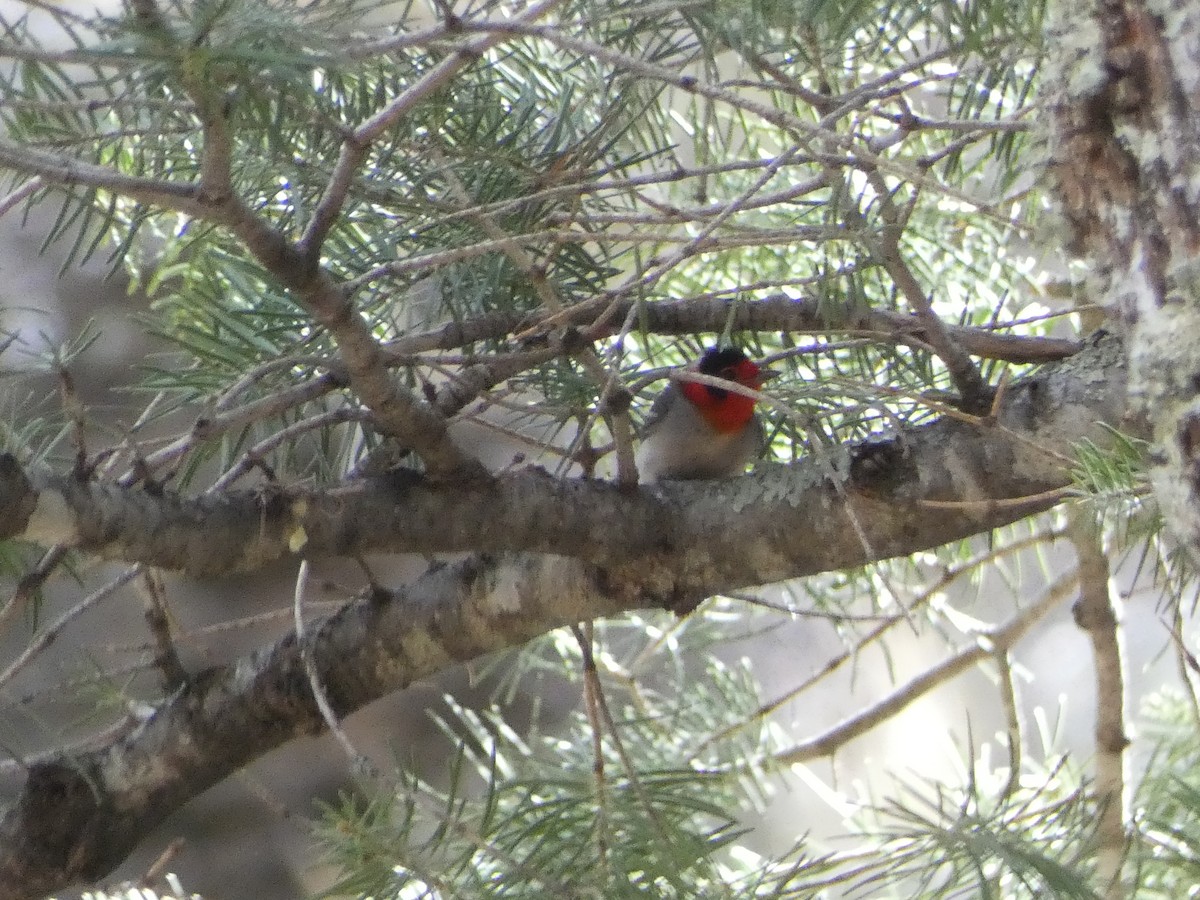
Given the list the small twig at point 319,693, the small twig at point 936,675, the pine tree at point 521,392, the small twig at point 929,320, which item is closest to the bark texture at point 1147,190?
the pine tree at point 521,392

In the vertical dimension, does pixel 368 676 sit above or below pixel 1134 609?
above

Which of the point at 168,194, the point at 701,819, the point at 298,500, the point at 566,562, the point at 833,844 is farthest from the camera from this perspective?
the point at 833,844

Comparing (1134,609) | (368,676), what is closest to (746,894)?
(368,676)

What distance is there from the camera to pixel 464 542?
0.75 m

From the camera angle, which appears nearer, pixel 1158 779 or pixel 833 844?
pixel 1158 779

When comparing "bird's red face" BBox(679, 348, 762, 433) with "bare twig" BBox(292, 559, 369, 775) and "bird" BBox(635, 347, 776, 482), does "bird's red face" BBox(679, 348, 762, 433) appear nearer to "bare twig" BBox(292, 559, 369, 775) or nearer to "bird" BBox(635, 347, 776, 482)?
"bird" BBox(635, 347, 776, 482)

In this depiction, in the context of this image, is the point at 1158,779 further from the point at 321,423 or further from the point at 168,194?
the point at 168,194

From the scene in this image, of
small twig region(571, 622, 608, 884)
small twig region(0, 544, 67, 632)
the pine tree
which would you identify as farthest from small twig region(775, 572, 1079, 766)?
small twig region(0, 544, 67, 632)

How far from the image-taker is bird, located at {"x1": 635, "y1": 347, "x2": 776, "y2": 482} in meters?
1.21

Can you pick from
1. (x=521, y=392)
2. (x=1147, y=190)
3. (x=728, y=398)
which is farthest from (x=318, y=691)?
(x=728, y=398)

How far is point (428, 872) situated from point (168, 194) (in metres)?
0.44

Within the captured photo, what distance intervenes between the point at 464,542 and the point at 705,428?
532mm

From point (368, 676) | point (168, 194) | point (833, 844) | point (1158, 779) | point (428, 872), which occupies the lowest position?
point (833, 844)

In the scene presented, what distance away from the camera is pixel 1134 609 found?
8.06 feet
